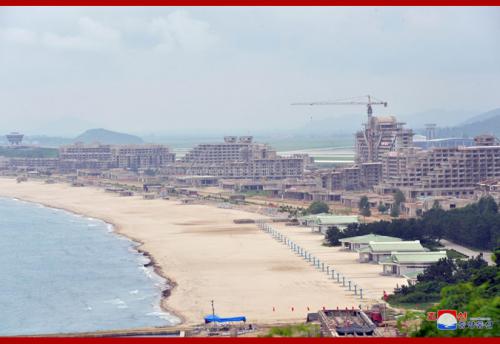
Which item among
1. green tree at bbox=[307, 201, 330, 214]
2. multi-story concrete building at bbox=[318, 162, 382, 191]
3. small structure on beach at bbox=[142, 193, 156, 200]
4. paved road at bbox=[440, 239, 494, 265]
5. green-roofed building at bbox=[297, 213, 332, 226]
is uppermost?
multi-story concrete building at bbox=[318, 162, 382, 191]

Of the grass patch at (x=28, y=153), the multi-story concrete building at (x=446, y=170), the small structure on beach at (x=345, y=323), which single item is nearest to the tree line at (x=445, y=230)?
the small structure on beach at (x=345, y=323)

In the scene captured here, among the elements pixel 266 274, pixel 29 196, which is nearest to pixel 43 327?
pixel 266 274

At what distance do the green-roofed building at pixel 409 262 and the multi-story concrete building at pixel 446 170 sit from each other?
86.4ft

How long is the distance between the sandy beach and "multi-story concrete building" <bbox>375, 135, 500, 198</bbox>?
9825 mm

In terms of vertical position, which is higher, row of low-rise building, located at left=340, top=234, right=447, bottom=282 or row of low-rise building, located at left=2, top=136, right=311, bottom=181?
row of low-rise building, located at left=2, top=136, right=311, bottom=181

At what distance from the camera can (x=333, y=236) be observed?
42562 millimetres

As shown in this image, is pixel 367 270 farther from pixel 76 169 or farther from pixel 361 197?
pixel 76 169

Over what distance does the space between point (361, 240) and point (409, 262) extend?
6.12 metres

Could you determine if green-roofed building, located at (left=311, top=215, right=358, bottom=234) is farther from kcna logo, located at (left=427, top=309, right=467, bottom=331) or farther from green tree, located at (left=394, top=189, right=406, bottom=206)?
kcna logo, located at (left=427, top=309, right=467, bottom=331)

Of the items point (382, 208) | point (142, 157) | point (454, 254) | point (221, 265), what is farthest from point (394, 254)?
point (142, 157)

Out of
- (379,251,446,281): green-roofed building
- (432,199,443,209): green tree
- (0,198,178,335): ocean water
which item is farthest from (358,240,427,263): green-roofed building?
(432,199,443,209): green tree

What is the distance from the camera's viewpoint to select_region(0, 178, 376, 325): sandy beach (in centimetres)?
2962

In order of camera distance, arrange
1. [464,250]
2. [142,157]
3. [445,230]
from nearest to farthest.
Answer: [464,250] → [445,230] → [142,157]

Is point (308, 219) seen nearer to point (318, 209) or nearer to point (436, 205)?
point (318, 209)
